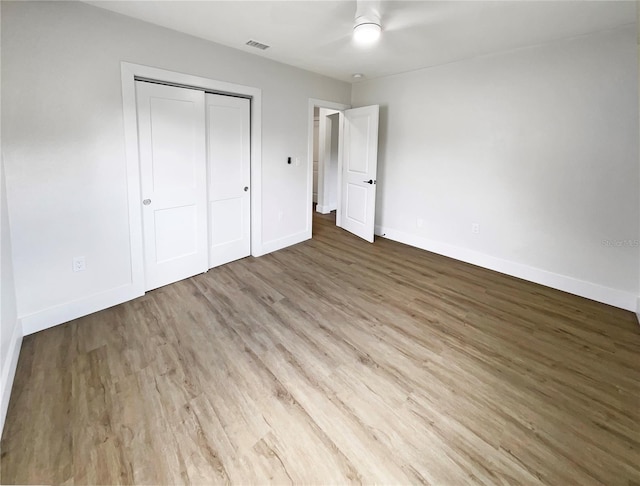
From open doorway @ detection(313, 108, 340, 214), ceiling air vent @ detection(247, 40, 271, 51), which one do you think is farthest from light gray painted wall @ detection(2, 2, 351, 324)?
open doorway @ detection(313, 108, 340, 214)

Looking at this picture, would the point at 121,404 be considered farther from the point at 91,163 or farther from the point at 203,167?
the point at 203,167

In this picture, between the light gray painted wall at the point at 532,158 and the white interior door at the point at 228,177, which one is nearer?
the light gray painted wall at the point at 532,158

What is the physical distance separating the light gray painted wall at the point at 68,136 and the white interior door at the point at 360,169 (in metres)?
2.42

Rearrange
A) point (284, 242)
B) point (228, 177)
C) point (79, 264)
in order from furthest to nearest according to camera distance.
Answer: point (284, 242), point (228, 177), point (79, 264)

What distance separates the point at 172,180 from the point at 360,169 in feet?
9.30

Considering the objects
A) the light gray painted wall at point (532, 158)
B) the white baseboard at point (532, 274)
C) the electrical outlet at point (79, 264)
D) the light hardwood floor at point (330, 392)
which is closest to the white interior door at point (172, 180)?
the light hardwood floor at point (330, 392)

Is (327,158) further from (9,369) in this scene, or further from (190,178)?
(9,369)

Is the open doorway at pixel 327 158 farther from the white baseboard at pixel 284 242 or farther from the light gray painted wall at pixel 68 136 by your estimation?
the light gray painted wall at pixel 68 136

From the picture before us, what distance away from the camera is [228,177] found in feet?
12.3

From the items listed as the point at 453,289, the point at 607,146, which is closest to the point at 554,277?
the point at 453,289

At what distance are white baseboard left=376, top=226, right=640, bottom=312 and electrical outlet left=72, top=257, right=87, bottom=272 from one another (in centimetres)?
395

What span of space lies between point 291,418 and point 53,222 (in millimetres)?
2334

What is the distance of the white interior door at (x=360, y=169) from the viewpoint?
4699 millimetres

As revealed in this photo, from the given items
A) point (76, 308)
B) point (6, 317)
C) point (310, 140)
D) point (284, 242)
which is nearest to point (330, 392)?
point (6, 317)
